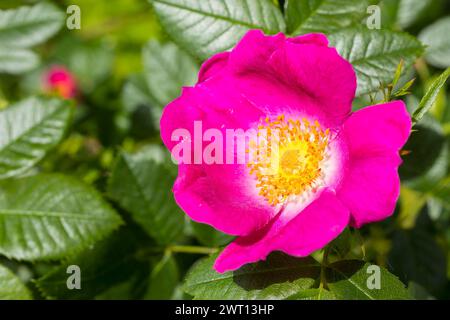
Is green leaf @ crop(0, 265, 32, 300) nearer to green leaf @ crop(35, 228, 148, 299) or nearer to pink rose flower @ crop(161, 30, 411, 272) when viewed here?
green leaf @ crop(35, 228, 148, 299)

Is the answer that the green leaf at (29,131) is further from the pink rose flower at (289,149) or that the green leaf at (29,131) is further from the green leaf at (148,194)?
the pink rose flower at (289,149)

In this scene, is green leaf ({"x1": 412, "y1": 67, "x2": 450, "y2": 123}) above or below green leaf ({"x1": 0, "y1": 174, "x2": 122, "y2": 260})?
above

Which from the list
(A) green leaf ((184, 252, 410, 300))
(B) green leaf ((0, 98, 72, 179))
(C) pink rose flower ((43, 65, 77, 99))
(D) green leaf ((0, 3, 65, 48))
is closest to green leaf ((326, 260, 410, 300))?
(A) green leaf ((184, 252, 410, 300))

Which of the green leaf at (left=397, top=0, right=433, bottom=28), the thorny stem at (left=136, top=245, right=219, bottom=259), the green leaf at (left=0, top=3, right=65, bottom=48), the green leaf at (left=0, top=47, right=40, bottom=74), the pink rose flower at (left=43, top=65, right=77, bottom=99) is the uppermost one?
the green leaf at (left=0, top=3, right=65, bottom=48)

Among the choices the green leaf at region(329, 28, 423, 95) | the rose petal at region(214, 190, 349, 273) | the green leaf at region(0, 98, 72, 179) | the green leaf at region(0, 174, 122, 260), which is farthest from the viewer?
the green leaf at region(0, 98, 72, 179)

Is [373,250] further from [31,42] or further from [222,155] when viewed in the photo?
[31,42]

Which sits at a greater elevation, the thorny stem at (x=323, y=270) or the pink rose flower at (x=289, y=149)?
the pink rose flower at (x=289, y=149)

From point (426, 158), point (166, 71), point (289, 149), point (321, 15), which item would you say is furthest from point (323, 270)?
point (166, 71)

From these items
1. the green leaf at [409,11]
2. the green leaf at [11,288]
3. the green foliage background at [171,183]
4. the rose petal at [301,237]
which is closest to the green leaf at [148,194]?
the green foliage background at [171,183]
